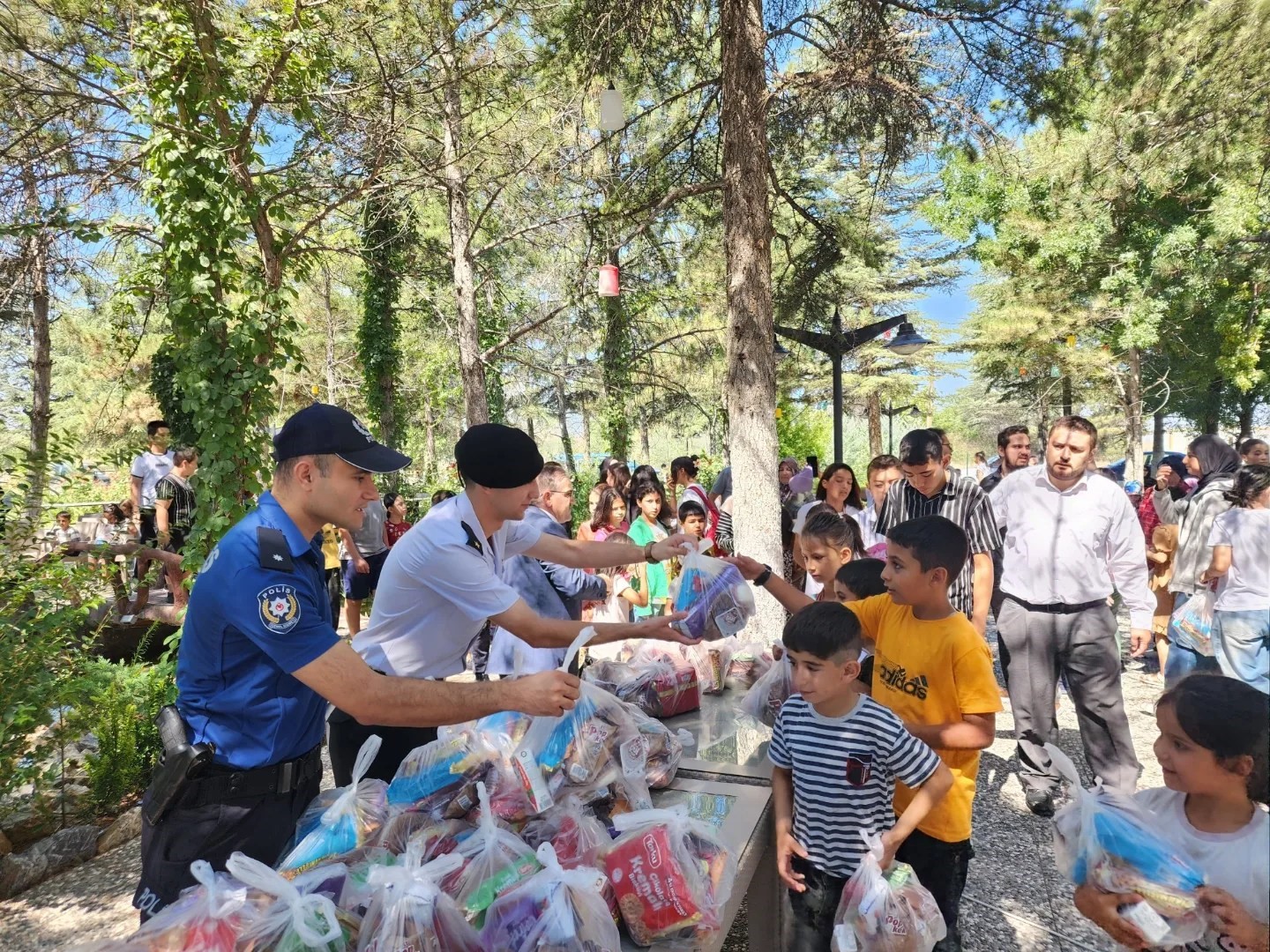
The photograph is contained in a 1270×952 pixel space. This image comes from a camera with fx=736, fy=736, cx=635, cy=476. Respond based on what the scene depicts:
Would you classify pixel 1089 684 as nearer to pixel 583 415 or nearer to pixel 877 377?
pixel 877 377

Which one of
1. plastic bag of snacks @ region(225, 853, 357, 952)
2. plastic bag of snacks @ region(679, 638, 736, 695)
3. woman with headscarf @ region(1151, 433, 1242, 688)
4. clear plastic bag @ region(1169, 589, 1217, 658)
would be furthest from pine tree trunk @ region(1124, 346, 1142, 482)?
plastic bag of snacks @ region(225, 853, 357, 952)

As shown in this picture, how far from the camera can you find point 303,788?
6.16 ft

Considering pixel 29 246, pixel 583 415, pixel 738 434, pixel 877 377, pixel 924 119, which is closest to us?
pixel 738 434

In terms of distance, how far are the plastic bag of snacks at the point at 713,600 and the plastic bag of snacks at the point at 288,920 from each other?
1590 mm

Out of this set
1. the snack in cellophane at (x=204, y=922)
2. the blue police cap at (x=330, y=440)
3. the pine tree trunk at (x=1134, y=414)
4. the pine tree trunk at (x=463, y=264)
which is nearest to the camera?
the snack in cellophane at (x=204, y=922)

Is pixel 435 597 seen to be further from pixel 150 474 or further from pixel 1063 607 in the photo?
pixel 150 474

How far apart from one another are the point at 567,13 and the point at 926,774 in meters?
5.78

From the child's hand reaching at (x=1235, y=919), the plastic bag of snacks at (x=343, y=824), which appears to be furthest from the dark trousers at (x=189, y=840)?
the child's hand reaching at (x=1235, y=919)

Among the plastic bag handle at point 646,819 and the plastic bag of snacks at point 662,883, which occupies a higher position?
the plastic bag handle at point 646,819

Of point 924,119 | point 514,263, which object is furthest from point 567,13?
point 514,263

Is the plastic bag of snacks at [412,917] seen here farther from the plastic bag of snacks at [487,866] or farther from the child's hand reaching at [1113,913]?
the child's hand reaching at [1113,913]

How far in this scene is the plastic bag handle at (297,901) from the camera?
1.22 meters

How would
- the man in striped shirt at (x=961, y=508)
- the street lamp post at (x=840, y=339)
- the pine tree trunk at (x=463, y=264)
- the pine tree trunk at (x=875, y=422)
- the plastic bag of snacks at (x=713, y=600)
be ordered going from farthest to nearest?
the pine tree trunk at (x=875, y=422)
the pine tree trunk at (x=463, y=264)
the street lamp post at (x=840, y=339)
the man in striped shirt at (x=961, y=508)
the plastic bag of snacks at (x=713, y=600)

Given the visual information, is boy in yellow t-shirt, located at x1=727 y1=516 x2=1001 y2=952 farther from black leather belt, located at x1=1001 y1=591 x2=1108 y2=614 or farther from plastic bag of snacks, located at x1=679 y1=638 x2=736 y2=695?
black leather belt, located at x1=1001 y1=591 x2=1108 y2=614
